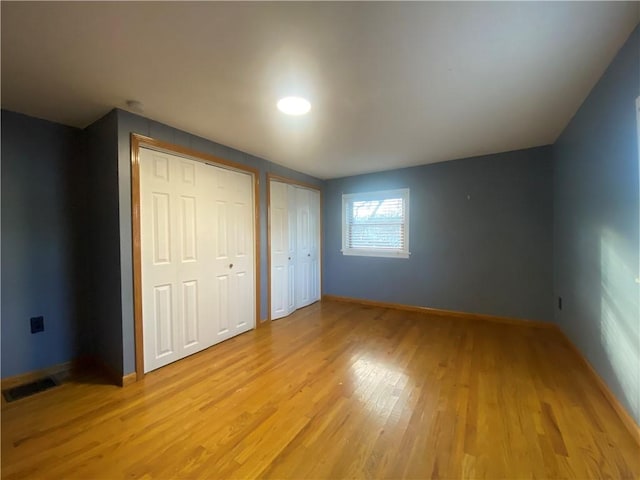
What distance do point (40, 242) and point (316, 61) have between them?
2.73 meters

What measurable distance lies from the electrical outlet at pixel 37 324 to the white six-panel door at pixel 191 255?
0.90m

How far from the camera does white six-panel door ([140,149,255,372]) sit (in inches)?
93.2

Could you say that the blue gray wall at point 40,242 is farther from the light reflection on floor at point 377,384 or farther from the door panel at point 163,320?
the light reflection on floor at point 377,384

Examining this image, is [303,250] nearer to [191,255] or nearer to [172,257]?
[191,255]

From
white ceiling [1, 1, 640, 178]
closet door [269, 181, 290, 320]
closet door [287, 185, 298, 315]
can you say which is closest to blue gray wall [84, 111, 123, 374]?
white ceiling [1, 1, 640, 178]

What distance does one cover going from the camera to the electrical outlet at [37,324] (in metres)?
2.28

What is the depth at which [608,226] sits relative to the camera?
186cm

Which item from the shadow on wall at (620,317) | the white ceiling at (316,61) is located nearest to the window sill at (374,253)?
the white ceiling at (316,61)

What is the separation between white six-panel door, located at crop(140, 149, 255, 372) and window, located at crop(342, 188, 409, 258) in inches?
75.3

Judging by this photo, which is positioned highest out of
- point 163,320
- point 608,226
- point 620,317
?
point 608,226

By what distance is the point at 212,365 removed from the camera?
2486 millimetres

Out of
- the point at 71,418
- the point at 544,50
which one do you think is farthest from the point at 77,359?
the point at 544,50

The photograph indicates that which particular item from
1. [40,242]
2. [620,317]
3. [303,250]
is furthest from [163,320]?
[620,317]

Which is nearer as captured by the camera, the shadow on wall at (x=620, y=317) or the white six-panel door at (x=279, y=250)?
the shadow on wall at (x=620, y=317)
